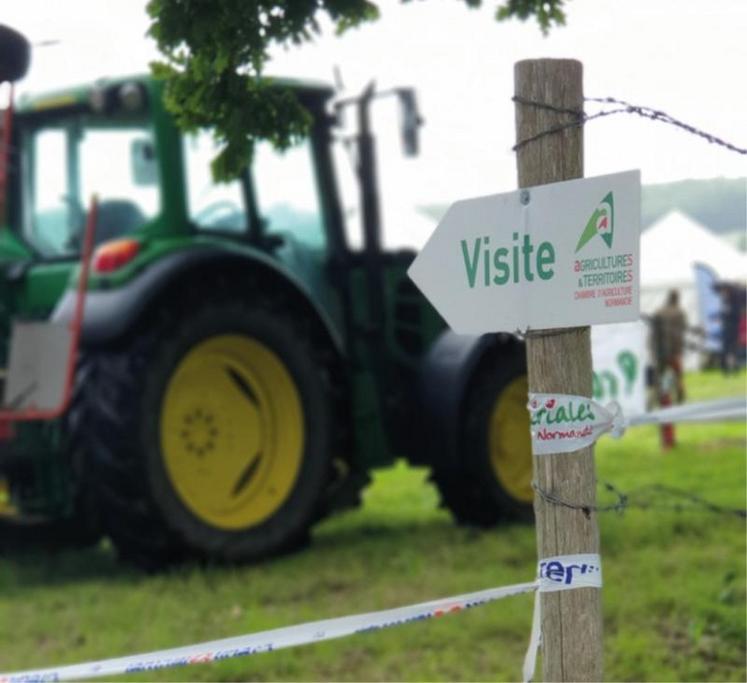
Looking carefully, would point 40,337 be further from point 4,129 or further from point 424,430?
point 424,430

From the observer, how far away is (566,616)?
3.13 m

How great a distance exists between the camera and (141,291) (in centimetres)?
671

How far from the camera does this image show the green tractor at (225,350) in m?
6.79

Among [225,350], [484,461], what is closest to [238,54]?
[225,350]

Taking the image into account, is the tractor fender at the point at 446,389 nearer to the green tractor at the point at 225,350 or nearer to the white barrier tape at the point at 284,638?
the green tractor at the point at 225,350

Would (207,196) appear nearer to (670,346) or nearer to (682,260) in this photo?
(670,346)

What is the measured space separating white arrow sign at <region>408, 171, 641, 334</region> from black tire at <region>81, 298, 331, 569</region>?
12.0 ft

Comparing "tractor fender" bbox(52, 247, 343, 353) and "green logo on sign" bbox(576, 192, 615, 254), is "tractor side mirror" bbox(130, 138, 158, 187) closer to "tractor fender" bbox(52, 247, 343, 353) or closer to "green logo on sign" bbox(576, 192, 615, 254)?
"tractor fender" bbox(52, 247, 343, 353)

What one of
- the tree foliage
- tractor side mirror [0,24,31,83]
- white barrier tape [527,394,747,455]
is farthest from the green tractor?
white barrier tape [527,394,747,455]

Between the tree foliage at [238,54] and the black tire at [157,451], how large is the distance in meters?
2.52

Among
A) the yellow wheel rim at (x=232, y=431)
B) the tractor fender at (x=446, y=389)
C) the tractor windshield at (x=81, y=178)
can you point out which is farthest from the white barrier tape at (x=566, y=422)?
the tractor fender at (x=446, y=389)

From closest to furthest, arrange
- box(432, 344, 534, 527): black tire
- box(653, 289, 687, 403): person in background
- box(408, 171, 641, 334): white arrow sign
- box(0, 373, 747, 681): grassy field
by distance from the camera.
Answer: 1. box(408, 171, 641, 334): white arrow sign
2. box(0, 373, 747, 681): grassy field
3. box(432, 344, 534, 527): black tire
4. box(653, 289, 687, 403): person in background

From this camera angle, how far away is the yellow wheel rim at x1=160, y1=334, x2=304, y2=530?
23.0ft

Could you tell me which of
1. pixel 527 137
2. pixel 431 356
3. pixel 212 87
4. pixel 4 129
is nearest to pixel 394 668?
pixel 212 87
